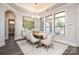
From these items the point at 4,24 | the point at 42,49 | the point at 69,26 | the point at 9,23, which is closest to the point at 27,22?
the point at 9,23

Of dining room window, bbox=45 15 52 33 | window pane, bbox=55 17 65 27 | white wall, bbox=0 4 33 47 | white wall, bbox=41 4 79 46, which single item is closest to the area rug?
white wall, bbox=41 4 79 46

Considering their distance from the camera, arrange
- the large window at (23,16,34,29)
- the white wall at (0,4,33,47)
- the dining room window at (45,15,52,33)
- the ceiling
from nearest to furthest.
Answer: the white wall at (0,4,33,47)
the ceiling
the large window at (23,16,34,29)
the dining room window at (45,15,52,33)

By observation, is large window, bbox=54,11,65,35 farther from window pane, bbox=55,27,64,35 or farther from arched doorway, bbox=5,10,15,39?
arched doorway, bbox=5,10,15,39

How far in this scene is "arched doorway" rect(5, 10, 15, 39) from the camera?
2113 millimetres

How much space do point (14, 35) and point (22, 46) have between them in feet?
1.49

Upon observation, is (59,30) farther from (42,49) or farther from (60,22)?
(42,49)

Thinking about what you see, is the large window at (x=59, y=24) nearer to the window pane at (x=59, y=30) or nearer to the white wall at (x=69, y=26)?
the window pane at (x=59, y=30)

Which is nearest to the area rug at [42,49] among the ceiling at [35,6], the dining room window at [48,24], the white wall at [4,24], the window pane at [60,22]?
the white wall at [4,24]

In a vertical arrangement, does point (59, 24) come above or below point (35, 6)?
below

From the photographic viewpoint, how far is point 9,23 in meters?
2.15

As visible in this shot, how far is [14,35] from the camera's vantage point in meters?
2.23

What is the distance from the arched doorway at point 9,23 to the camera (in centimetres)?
211
